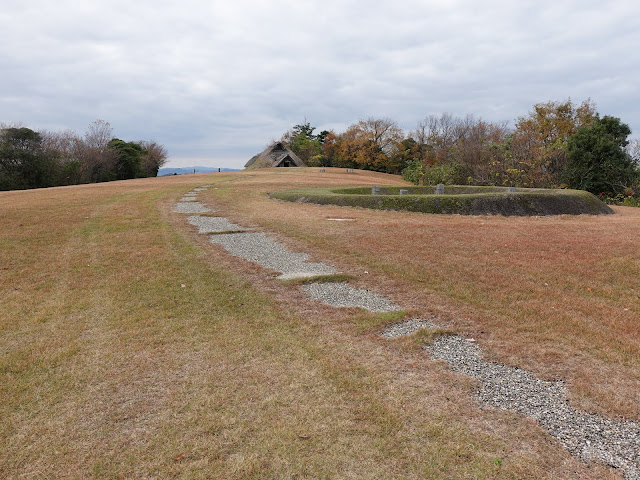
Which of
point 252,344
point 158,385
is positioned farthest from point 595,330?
point 158,385

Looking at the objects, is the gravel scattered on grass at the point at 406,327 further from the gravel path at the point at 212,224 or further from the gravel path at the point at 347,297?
the gravel path at the point at 212,224

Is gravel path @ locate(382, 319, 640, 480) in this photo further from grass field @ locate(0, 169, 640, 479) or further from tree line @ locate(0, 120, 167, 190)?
tree line @ locate(0, 120, 167, 190)

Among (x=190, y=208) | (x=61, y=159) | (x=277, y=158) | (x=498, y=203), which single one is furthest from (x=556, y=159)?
(x=61, y=159)

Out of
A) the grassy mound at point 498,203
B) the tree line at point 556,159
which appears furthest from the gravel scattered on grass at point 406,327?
the tree line at point 556,159

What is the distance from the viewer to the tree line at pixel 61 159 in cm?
3350

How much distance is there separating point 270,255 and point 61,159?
4116cm

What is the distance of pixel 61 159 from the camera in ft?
127

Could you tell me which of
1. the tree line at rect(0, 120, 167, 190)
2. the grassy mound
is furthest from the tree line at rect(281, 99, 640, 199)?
the tree line at rect(0, 120, 167, 190)

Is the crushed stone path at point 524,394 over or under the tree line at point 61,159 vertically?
under

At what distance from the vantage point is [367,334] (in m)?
3.81

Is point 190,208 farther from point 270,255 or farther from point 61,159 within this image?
point 61,159

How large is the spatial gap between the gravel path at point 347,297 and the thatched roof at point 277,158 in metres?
46.2

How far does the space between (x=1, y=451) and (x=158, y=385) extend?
3.07 ft

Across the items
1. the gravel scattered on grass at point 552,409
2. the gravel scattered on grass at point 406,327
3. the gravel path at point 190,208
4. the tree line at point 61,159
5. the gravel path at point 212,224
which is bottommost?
the gravel scattered on grass at point 552,409
